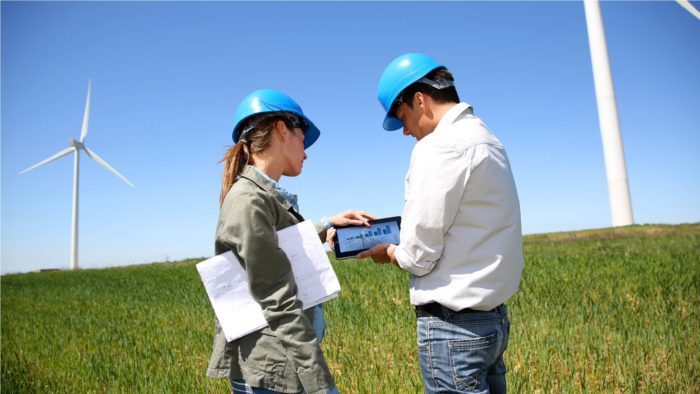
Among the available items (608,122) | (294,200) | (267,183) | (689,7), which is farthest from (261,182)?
(608,122)

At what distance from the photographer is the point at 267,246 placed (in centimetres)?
178

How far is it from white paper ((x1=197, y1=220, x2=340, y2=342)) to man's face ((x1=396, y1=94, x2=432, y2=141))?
687 mm

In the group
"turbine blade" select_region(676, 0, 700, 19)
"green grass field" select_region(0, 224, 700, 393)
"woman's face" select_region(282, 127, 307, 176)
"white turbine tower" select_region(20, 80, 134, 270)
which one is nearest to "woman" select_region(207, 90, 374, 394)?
"woman's face" select_region(282, 127, 307, 176)

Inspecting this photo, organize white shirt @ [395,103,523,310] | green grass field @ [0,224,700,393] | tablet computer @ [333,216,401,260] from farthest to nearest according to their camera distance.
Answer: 1. green grass field @ [0,224,700,393]
2. tablet computer @ [333,216,401,260]
3. white shirt @ [395,103,523,310]

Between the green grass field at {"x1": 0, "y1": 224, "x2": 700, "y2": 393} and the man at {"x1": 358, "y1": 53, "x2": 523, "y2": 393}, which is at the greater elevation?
the man at {"x1": 358, "y1": 53, "x2": 523, "y2": 393}

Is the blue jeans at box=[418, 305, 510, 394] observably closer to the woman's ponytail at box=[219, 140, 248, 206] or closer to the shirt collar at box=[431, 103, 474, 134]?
the shirt collar at box=[431, 103, 474, 134]

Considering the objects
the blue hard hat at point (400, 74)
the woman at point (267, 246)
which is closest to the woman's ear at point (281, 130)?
the woman at point (267, 246)

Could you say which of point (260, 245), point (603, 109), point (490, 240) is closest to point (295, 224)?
point (260, 245)

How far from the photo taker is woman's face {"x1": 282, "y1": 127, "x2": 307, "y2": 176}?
2.14 meters

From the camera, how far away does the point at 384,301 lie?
821 cm

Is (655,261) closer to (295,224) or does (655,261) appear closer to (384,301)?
(384,301)

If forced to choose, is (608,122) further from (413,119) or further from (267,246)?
(267,246)

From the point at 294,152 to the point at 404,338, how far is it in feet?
13.1

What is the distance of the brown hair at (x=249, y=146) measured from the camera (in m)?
2.11
